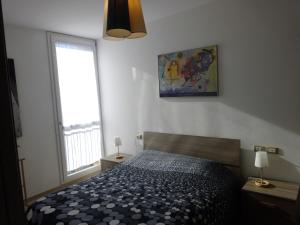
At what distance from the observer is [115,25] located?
166cm

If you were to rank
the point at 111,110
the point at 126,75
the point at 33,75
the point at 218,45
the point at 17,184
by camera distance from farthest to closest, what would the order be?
the point at 111,110 < the point at 126,75 < the point at 33,75 < the point at 218,45 < the point at 17,184

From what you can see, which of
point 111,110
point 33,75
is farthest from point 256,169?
point 33,75

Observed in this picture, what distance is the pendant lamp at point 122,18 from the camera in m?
1.66

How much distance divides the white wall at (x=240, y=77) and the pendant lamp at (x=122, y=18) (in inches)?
56.0

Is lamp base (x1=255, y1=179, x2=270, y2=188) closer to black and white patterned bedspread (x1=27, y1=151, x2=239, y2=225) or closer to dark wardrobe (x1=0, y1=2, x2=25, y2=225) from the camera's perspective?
black and white patterned bedspread (x1=27, y1=151, x2=239, y2=225)

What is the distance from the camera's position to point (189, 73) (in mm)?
3051

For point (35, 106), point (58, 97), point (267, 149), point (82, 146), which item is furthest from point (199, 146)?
point (35, 106)

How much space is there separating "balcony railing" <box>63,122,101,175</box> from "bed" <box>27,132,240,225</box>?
132cm

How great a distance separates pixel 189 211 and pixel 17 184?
1644 millimetres

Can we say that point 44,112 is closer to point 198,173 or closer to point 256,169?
point 198,173

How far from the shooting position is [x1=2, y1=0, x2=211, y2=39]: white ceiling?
2555 mm

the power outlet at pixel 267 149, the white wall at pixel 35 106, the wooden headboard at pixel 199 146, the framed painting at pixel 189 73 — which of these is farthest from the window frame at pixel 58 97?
the power outlet at pixel 267 149

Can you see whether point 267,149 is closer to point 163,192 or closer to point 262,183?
point 262,183

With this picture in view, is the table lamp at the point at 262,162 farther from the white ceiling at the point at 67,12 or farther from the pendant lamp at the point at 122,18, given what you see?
the white ceiling at the point at 67,12
